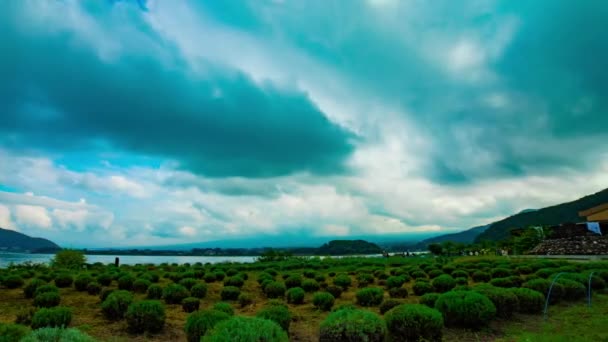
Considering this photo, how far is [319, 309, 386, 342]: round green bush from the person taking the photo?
697 centimetres

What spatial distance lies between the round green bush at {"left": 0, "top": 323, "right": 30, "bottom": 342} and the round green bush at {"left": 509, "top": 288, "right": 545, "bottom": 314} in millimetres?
12625

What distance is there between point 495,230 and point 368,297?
127 m

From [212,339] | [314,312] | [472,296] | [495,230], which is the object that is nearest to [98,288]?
[314,312]

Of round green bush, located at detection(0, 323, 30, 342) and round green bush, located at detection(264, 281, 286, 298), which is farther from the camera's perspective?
round green bush, located at detection(264, 281, 286, 298)

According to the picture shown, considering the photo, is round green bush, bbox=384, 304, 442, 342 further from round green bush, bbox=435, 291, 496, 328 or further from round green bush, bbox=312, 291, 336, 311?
round green bush, bbox=312, 291, 336, 311

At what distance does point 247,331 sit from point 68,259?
35.4m

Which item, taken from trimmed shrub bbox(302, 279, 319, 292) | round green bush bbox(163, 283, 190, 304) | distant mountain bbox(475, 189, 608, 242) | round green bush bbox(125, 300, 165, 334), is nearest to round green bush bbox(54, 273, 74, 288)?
round green bush bbox(163, 283, 190, 304)

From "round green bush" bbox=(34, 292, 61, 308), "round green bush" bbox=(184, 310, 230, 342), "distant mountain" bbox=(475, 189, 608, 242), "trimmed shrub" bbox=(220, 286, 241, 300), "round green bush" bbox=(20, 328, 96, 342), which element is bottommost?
"trimmed shrub" bbox=(220, 286, 241, 300)

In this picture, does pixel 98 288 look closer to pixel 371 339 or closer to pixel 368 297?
pixel 368 297

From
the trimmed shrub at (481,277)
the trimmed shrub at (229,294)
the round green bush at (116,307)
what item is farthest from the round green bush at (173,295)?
the trimmed shrub at (481,277)

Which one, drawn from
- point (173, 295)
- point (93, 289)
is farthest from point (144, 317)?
point (93, 289)

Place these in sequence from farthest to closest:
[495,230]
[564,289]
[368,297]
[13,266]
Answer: [495,230]
[13,266]
[368,297]
[564,289]

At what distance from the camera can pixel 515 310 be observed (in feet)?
37.2

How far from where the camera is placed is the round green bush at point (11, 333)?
19.3 feet
